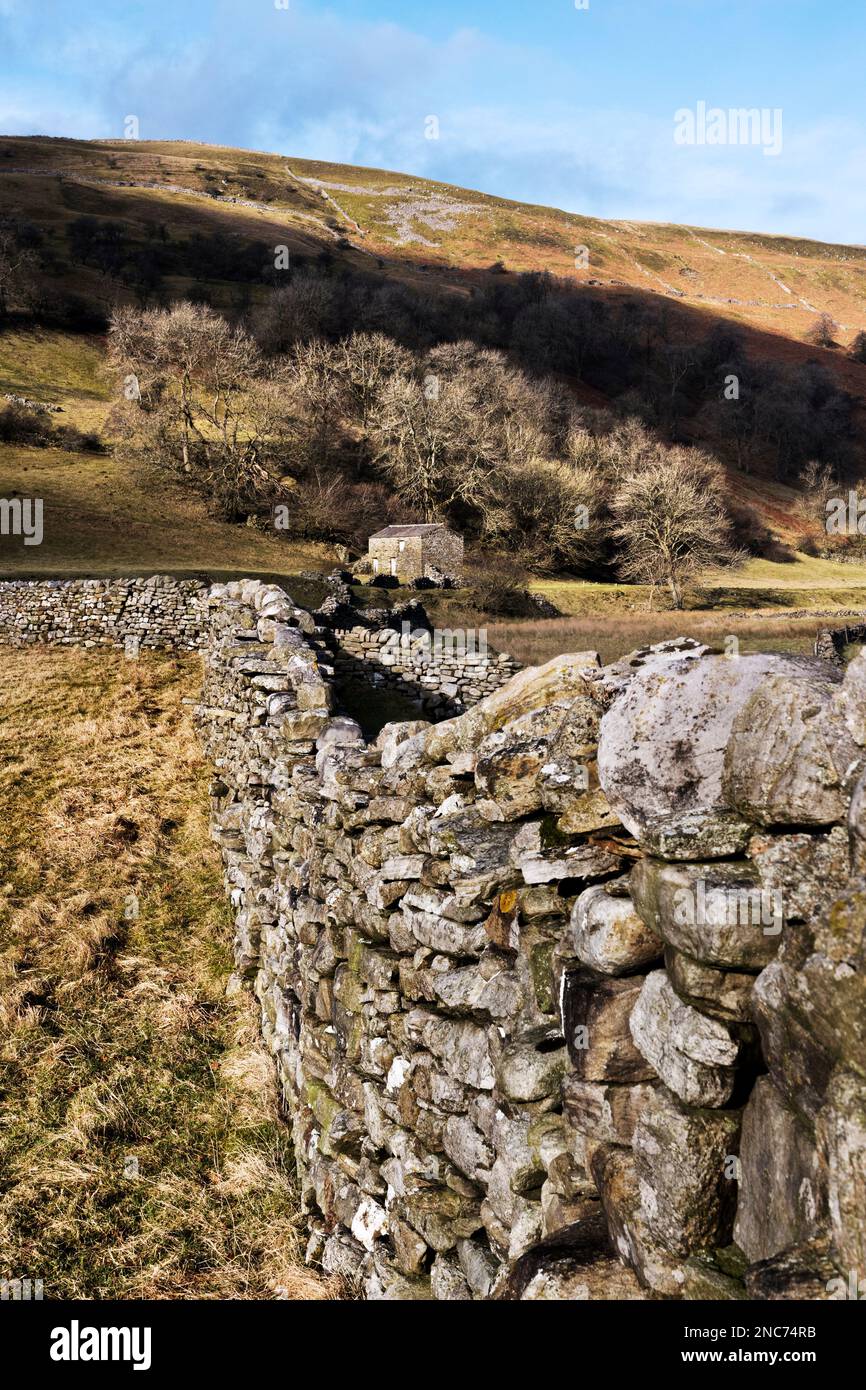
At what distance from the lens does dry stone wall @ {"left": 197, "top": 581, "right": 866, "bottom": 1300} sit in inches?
95.3

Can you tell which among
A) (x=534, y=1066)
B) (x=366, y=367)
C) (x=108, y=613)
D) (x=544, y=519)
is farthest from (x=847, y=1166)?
(x=366, y=367)

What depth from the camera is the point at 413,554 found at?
50188mm

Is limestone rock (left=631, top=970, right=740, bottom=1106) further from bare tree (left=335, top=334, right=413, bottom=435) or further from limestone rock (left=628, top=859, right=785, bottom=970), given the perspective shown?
bare tree (left=335, top=334, right=413, bottom=435)

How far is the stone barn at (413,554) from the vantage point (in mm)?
50031

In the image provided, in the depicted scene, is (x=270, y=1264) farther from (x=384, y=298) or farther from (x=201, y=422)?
Result: (x=384, y=298)

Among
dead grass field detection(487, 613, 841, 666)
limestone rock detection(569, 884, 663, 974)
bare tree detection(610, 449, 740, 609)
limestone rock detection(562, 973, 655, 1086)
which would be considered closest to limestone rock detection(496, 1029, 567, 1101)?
limestone rock detection(562, 973, 655, 1086)

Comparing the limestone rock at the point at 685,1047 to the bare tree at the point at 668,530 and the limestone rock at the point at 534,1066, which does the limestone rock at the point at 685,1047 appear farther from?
the bare tree at the point at 668,530

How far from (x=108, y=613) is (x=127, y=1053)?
14.8 meters

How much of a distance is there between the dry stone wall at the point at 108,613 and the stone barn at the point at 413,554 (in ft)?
89.5

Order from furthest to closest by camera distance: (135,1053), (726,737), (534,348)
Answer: (534,348)
(135,1053)
(726,737)

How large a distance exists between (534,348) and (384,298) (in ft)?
68.8

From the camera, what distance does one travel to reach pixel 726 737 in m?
3.13

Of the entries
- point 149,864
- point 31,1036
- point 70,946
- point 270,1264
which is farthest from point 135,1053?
point 149,864
